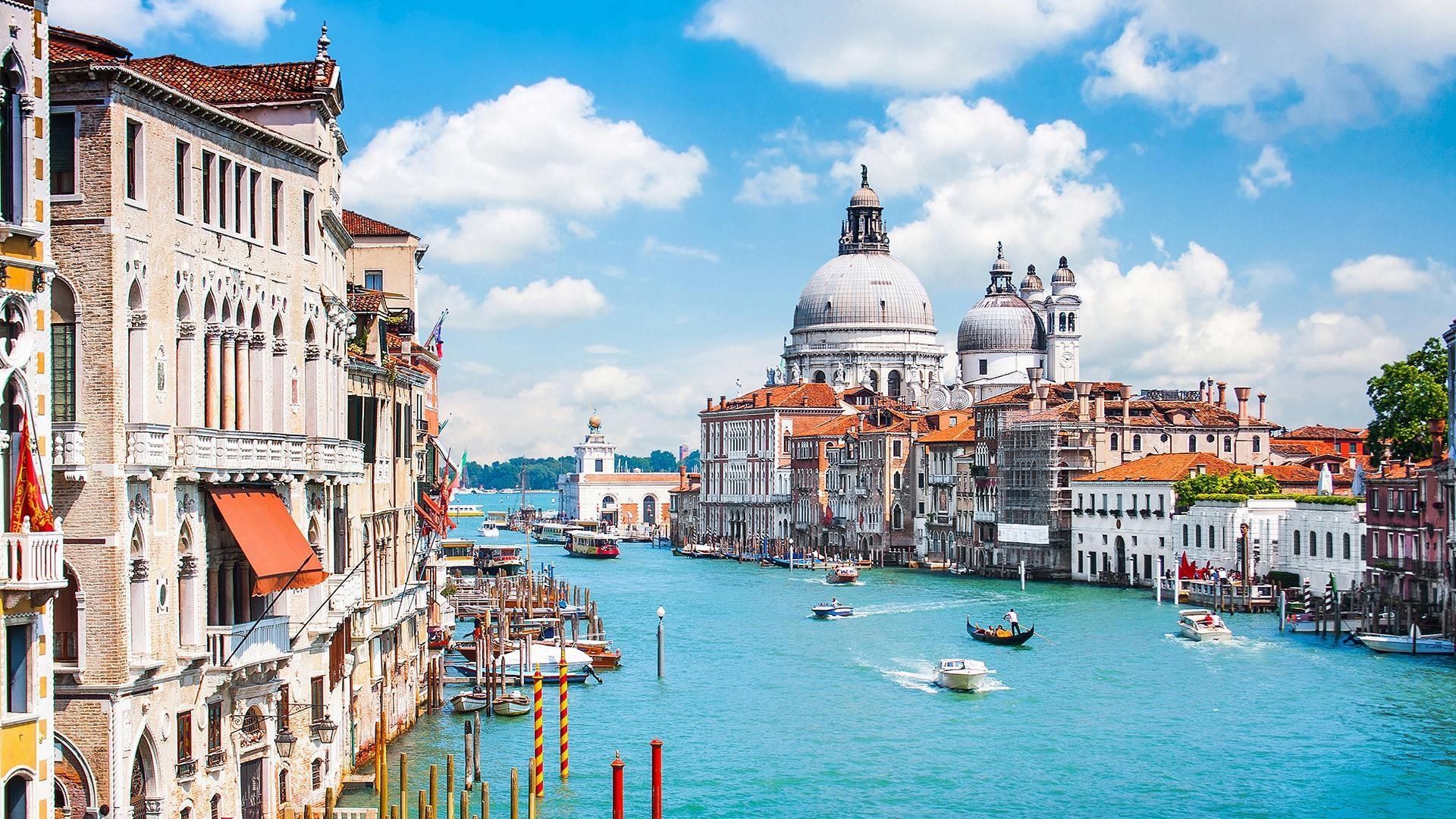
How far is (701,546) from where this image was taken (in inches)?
3327

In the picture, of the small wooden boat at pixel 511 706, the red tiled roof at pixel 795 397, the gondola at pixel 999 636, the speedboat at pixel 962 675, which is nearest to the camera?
the small wooden boat at pixel 511 706

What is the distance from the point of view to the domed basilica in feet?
280

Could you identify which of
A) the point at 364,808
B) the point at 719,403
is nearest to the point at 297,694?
the point at 364,808

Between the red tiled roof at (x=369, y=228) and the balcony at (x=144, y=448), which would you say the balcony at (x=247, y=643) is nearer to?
the balcony at (x=144, y=448)

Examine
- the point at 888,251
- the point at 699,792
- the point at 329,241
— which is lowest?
the point at 699,792

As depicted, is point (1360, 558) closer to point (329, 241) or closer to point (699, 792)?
point (699, 792)

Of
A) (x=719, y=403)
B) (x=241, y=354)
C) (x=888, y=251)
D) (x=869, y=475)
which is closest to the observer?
(x=241, y=354)

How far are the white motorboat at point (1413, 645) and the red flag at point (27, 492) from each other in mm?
26911

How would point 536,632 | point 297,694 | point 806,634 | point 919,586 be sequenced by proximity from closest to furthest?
point 297,694 → point 536,632 → point 806,634 → point 919,586

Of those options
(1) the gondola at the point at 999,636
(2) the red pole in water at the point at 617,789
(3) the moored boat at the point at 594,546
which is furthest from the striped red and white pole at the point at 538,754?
(3) the moored boat at the point at 594,546

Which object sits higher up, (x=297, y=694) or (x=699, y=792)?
(x=297, y=694)

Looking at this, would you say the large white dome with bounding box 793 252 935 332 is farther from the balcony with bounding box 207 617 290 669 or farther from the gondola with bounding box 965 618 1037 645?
the balcony with bounding box 207 617 290 669

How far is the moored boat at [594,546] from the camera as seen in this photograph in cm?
7819

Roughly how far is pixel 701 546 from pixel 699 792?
63.6 metres
